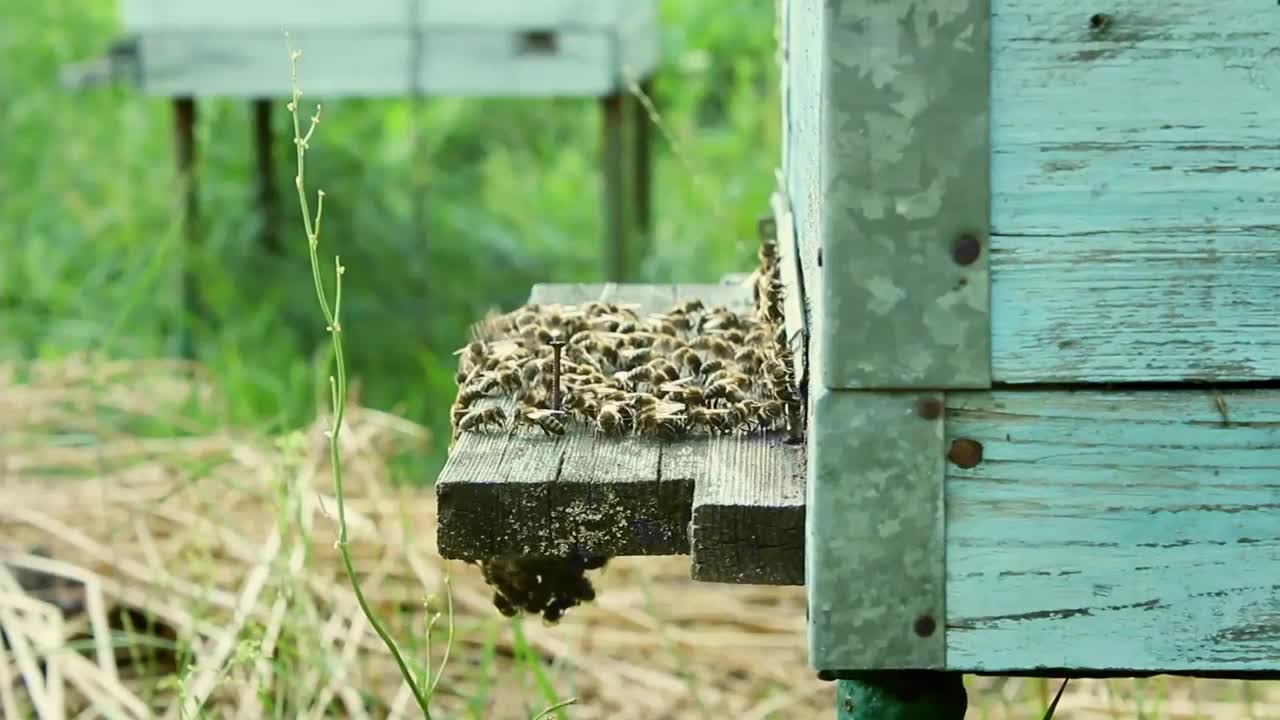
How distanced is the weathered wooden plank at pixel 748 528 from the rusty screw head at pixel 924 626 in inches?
6.2

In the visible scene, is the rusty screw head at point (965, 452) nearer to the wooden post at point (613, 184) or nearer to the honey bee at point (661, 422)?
the honey bee at point (661, 422)

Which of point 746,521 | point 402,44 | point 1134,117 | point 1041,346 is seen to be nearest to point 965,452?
point 1041,346

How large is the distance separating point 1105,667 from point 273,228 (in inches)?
244

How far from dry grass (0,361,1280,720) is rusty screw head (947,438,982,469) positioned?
1.31m

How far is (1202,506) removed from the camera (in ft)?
5.90

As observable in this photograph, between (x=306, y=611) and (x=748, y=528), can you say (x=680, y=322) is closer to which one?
(x=748, y=528)

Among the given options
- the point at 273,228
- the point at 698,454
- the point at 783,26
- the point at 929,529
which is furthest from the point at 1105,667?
the point at 273,228

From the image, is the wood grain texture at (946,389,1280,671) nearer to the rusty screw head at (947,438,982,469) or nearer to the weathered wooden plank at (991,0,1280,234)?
the rusty screw head at (947,438,982,469)

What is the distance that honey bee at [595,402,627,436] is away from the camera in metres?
2.12

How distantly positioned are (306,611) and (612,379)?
110cm

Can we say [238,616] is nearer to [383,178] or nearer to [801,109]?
[801,109]

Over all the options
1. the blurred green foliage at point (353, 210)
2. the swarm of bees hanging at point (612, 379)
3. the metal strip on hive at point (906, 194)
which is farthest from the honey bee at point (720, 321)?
the blurred green foliage at point (353, 210)

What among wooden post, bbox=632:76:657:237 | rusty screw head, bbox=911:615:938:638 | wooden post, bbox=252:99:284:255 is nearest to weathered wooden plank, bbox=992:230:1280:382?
rusty screw head, bbox=911:615:938:638

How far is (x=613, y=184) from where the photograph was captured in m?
6.48
